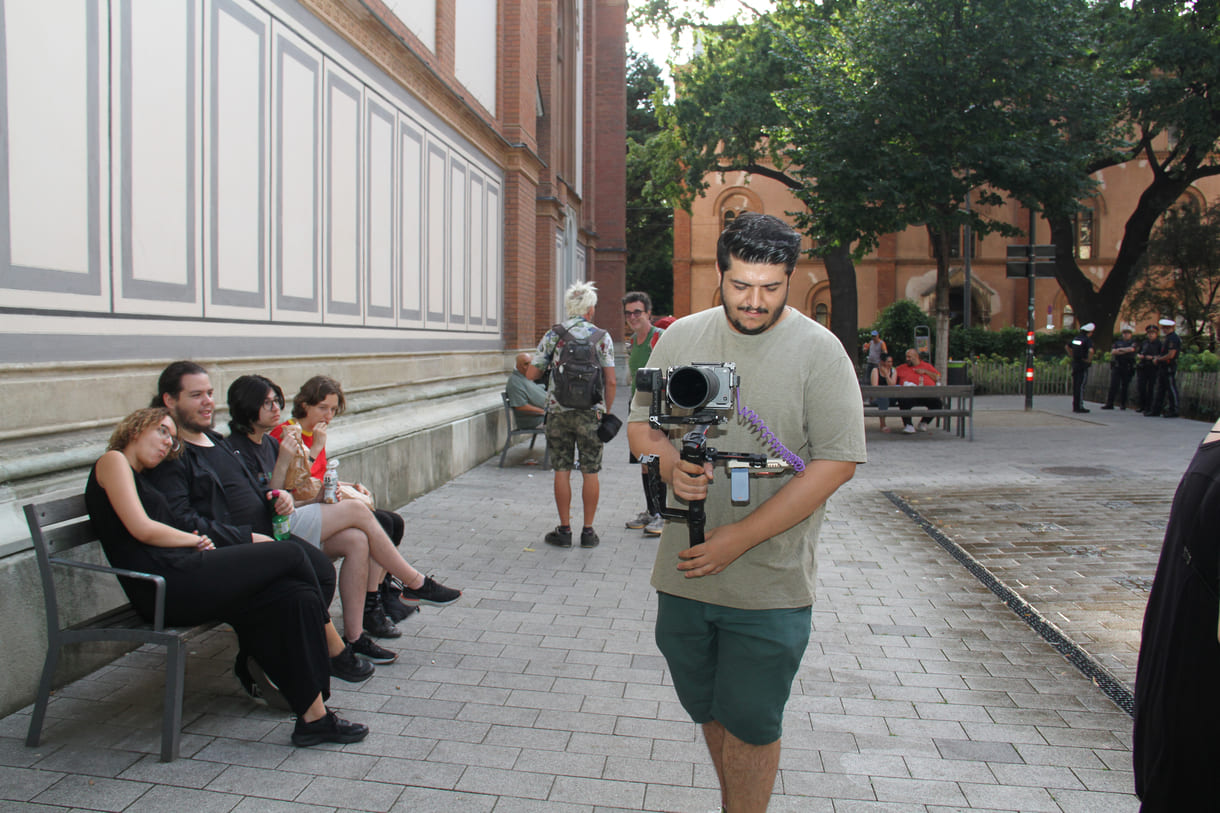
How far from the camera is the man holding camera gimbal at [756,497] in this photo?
2.46m

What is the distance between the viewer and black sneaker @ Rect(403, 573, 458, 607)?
17.6 feet

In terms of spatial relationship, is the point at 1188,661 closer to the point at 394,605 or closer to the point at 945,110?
the point at 394,605

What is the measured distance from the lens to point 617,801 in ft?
10.6

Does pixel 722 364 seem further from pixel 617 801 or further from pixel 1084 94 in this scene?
pixel 1084 94

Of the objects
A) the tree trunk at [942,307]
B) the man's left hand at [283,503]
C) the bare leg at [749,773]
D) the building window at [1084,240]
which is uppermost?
the building window at [1084,240]

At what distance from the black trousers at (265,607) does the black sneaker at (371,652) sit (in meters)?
0.76

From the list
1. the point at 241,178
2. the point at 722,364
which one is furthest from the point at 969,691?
the point at 241,178

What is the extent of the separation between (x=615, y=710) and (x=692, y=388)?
6.95 ft

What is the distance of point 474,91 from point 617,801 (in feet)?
35.6

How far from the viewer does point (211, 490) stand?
4.15 metres

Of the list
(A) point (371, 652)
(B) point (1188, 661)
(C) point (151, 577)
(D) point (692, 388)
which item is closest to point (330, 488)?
(A) point (371, 652)

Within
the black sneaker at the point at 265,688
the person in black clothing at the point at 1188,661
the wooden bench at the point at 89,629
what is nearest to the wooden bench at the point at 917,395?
the black sneaker at the point at 265,688

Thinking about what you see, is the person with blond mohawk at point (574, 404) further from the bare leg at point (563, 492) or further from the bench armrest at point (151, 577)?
the bench armrest at point (151, 577)

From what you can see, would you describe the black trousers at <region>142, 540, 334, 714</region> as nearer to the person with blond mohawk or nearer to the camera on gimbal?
the camera on gimbal
